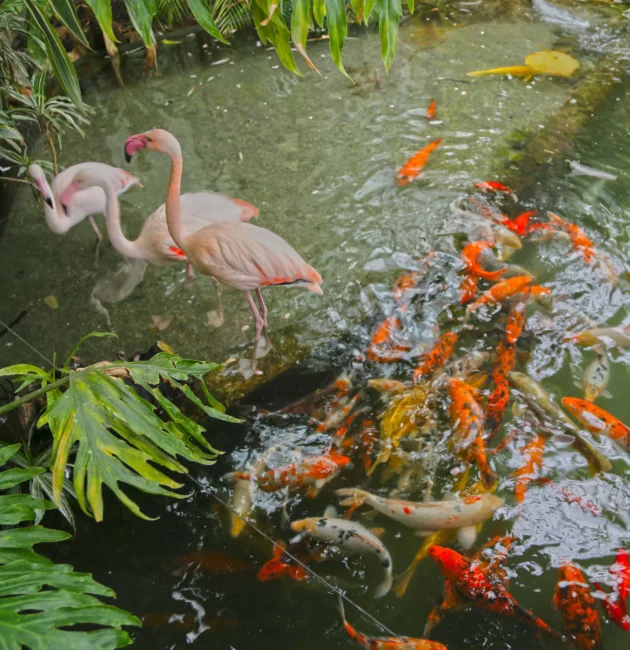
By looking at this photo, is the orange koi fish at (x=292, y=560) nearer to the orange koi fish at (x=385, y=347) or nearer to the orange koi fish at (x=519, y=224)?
the orange koi fish at (x=385, y=347)

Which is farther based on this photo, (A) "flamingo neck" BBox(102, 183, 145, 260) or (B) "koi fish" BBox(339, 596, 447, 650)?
(A) "flamingo neck" BBox(102, 183, 145, 260)

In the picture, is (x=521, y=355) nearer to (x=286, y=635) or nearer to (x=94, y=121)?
(x=286, y=635)

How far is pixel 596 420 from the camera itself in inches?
115

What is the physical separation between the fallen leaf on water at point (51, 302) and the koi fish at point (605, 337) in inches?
118

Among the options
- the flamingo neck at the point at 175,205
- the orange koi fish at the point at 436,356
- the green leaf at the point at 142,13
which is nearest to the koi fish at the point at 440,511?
the orange koi fish at the point at 436,356

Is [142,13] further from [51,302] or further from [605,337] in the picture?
[605,337]

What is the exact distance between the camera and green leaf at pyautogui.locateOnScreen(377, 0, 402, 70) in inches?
97.4

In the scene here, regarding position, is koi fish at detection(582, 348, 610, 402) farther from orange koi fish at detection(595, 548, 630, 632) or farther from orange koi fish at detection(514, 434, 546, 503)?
orange koi fish at detection(595, 548, 630, 632)

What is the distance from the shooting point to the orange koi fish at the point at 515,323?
3363 millimetres

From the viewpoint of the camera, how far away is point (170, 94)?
564 cm

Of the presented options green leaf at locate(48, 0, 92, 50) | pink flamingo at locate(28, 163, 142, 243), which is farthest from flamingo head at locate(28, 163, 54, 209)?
green leaf at locate(48, 0, 92, 50)

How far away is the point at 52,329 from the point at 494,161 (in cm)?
334

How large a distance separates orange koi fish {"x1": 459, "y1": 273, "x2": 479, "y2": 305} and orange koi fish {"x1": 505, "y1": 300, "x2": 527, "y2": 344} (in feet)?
Answer: 0.92

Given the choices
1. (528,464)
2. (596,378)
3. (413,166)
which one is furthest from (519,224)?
(528,464)
